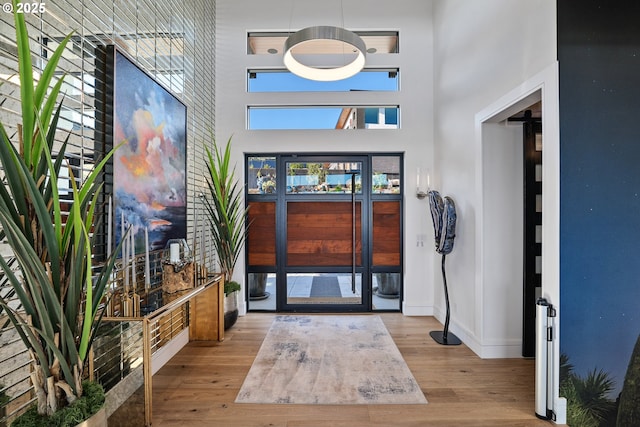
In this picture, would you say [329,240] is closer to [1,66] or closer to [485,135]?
[485,135]

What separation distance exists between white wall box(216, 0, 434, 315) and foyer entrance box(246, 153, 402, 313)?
0.20 metres

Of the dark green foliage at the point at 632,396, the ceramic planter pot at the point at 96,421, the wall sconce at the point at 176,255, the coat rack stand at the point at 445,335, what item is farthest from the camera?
the coat rack stand at the point at 445,335

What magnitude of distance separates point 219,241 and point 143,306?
61.6 inches

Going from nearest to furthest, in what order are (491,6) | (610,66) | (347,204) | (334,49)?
(610,66), (491,6), (334,49), (347,204)

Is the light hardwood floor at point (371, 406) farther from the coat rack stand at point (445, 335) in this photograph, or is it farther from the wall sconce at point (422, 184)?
the wall sconce at point (422, 184)

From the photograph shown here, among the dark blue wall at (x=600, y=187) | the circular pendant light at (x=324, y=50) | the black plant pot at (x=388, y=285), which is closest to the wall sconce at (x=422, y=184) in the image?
the black plant pot at (x=388, y=285)

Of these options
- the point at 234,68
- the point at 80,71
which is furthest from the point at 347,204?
the point at 80,71

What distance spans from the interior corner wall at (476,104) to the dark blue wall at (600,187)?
252 mm

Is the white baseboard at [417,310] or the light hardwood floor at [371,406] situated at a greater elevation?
the white baseboard at [417,310]

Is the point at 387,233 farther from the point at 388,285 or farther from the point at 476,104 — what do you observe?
the point at 476,104

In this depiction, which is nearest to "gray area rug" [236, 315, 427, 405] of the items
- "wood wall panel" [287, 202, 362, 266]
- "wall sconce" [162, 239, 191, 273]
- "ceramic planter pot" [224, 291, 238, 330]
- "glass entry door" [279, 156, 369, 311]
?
"ceramic planter pot" [224, 291, 238, 330]

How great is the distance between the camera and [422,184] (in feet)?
14.2

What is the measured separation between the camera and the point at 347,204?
4551 millimetres

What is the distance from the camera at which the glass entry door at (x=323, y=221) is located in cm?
455
